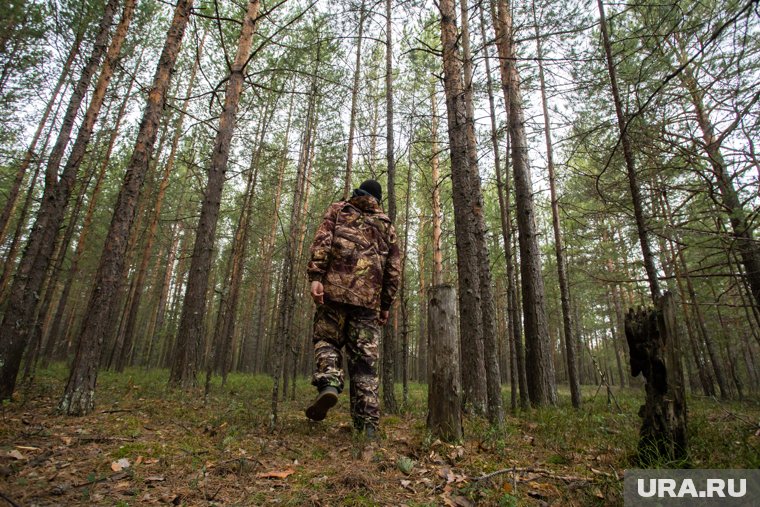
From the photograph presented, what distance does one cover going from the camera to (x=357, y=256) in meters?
4.01

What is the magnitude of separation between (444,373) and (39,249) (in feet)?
22.3

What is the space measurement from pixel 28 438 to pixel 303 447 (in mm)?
2406

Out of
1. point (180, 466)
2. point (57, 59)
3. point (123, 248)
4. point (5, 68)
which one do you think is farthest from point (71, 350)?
point (180, 466)

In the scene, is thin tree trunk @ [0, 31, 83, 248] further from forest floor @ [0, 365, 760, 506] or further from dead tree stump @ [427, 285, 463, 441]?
dead tree stump @ [427, 285, 463, 441]

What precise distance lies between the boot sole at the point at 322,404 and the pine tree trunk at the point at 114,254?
3002 mm

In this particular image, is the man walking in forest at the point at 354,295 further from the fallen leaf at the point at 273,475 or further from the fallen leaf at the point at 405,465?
the fallen leaf at the point at 273,475

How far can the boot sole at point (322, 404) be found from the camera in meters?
3.29

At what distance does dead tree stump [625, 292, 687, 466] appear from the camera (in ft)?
8.95

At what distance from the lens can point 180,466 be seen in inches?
106

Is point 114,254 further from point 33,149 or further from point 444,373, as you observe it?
point 33,149

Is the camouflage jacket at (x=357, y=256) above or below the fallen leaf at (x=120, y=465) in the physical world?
above

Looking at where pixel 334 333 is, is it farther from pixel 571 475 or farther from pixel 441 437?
pixel 571 475

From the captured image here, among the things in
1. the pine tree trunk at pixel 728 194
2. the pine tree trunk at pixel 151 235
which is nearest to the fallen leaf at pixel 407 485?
the pine tree trunk at pixel 728 194

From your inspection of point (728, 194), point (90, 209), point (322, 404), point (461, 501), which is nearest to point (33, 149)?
point (90, 209)
